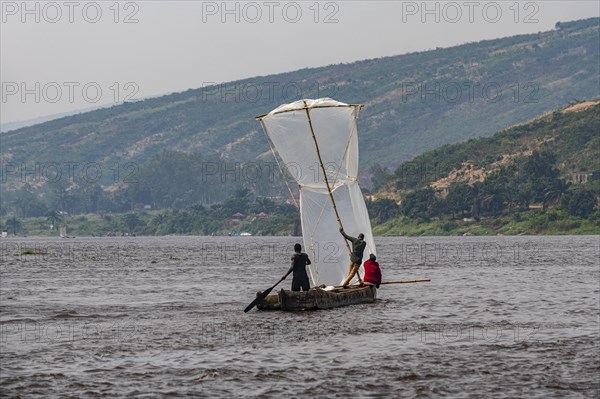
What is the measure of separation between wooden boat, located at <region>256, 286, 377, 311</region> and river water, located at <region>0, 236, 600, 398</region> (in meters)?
0.61

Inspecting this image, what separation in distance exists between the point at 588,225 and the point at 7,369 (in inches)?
6573

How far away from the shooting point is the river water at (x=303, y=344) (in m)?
25.7

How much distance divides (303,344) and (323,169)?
13.2m

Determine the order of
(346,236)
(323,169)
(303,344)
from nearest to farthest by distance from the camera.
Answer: (303,344) < (323,169) < (346,236)

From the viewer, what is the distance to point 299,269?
42062 millimetres

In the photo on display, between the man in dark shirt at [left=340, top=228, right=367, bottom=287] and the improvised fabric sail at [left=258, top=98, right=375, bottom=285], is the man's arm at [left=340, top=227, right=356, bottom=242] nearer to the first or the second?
the man in dark shirt at [left=340, top=228, right=367, bottom=287]

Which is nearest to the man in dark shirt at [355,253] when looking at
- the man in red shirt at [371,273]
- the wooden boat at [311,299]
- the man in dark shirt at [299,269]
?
the man in red shirt at [371,273]

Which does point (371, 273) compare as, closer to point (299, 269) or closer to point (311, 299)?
point (299, 269)

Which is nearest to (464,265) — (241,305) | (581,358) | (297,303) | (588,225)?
(241,305)

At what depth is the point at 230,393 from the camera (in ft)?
81.7

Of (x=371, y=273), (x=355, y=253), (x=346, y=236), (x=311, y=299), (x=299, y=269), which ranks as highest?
(x=346, y=236)

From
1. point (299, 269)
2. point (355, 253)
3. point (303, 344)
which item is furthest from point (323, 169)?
point (303, 344)

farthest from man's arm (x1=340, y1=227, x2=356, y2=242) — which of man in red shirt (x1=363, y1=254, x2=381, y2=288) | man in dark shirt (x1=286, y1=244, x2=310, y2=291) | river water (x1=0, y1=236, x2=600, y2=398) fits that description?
river water (x1=0, y1=236, x2=600, y2=398)

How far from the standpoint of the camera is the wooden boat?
134 feet
